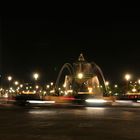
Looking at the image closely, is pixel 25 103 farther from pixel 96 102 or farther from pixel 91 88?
pixel 91 88

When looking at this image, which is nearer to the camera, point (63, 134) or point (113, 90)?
point (63, 134)

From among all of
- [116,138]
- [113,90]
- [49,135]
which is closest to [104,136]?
[116,138]

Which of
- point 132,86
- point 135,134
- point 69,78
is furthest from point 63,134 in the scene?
point 132,86

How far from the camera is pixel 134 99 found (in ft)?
259

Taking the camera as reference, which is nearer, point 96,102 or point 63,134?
point 63,134

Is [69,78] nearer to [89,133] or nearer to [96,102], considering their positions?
[96,102]

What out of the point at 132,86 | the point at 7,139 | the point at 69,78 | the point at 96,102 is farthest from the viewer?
the point at 132,86

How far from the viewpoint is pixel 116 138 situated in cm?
1476

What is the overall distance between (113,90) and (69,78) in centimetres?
6917

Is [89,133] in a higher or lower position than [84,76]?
lower

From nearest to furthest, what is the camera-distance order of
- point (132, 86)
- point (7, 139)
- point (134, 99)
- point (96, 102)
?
1. point (7, 139)
2. point (96, 102)
3. point (134, 99)
4. point (132, 86)

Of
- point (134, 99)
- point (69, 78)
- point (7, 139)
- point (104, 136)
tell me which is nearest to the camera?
point (7, 139)

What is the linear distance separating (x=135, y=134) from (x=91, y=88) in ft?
281

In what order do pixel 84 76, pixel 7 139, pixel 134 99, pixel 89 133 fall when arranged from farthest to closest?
pixel 84 76, pixel 134 99, pixel 89 133, pixel 7 139
